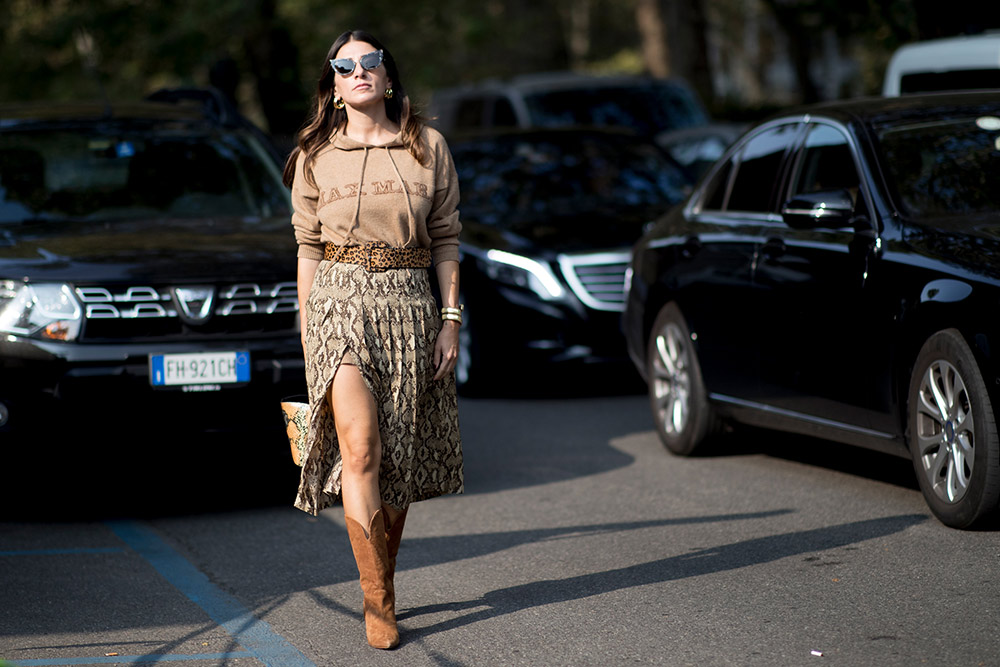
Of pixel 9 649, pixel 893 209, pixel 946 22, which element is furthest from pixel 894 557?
pixel 946 22

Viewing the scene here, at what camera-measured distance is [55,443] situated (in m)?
6.73

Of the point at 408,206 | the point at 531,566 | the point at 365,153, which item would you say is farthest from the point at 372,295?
the point at 531,566

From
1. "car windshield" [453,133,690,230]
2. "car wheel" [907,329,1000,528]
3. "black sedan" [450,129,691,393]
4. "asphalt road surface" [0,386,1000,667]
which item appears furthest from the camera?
"car windshield" [453,133,690,230]

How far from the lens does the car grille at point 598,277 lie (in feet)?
33.6

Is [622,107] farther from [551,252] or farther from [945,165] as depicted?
[945,165]

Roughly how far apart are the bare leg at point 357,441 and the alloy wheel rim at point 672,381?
333 cm

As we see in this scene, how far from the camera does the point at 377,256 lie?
4969mm

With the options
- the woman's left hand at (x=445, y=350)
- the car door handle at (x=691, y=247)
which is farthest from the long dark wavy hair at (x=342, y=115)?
the car door handle at (x=691, y=247)

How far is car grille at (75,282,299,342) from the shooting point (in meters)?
6.75

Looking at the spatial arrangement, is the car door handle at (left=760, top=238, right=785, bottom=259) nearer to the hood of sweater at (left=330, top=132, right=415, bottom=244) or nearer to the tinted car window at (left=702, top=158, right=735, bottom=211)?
the tinted car window at (left=702, top=158, right=735, bottom=211)

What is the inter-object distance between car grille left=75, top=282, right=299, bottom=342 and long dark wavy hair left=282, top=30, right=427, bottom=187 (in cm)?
186

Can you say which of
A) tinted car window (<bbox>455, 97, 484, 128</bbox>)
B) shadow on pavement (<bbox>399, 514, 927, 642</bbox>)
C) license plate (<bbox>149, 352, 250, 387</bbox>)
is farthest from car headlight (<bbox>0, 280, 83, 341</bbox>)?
tinted car window (<bbox>455, 97, 484, 128</bbox>)

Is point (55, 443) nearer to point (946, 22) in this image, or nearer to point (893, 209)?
point (893, 209)

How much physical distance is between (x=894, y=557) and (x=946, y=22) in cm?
851
